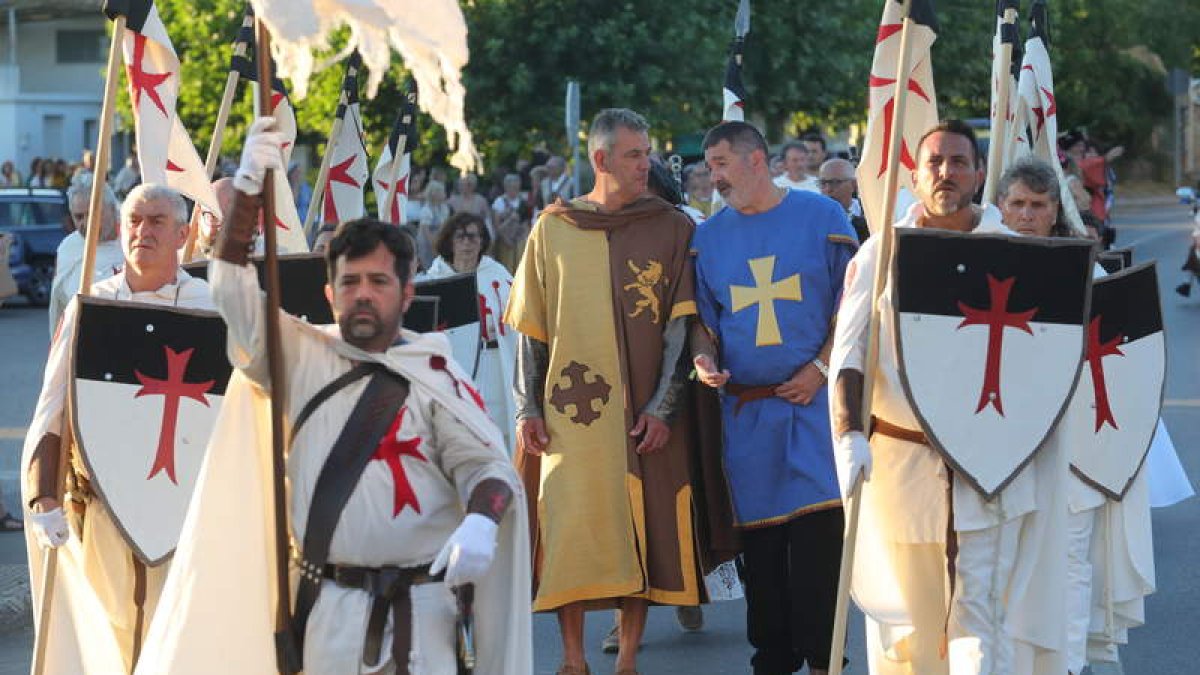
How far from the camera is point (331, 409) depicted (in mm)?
5078

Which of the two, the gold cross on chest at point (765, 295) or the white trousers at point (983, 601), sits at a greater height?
the gold cross on chest at point (765, 295)

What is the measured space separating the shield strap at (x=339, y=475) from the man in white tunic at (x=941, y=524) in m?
1.78

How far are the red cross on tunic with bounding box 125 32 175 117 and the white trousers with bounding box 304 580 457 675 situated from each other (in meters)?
3.52

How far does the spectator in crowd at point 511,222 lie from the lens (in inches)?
990

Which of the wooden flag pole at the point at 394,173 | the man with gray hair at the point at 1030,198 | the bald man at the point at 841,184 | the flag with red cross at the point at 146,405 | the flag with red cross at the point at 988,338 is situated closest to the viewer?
the flag with red cross at the point at 988,338

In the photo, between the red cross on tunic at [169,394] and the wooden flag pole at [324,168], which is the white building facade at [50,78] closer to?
the wooden flag pole at [324,168]

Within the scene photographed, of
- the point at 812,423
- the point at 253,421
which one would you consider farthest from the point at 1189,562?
the point at 253,421

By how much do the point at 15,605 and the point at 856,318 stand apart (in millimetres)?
4138

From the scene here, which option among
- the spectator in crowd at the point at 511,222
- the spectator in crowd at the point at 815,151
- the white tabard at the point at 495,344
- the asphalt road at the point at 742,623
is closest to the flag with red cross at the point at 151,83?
the asphalt road at the point at 742,623

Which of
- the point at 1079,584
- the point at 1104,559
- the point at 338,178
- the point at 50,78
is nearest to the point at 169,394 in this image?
the point at 1079,584

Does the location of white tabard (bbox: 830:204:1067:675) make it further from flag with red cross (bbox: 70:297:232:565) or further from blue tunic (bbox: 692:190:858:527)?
flag with red cross (bbox: 70:297:232:565)

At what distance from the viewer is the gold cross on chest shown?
7648mm

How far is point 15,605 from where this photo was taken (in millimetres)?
9180

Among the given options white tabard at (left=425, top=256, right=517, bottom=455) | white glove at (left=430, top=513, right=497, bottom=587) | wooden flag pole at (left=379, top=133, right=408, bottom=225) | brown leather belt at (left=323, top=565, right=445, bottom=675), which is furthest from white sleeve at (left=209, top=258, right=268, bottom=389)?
white tabard at (left=425, top=256, right=517, bottom=455)
